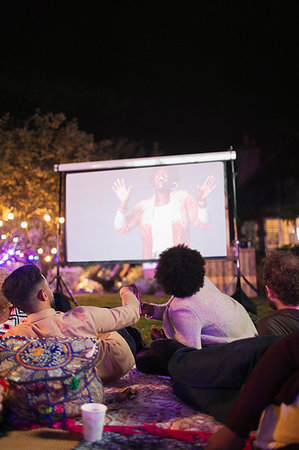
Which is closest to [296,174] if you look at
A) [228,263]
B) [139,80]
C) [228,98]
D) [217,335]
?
[228,98]

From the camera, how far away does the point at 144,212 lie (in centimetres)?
597

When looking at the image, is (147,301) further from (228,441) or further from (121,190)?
(228,441)

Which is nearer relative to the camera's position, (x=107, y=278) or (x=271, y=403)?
(x=271, y=403)

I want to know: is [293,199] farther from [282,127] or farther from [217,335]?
[217,335]

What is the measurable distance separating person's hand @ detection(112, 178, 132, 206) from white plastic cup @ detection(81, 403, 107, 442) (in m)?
4.37

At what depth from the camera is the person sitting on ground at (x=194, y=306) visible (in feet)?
7.80

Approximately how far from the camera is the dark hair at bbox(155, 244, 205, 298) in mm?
2410

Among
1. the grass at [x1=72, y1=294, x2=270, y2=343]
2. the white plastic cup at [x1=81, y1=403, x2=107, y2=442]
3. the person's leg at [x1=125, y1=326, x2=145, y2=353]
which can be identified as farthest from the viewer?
the grass at [x1=72, y1=294, x2=270, y2=343]

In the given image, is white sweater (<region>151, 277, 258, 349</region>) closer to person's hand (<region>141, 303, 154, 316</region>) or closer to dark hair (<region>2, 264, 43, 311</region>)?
person's hand (<region>141, 303, 154, 316</region>)

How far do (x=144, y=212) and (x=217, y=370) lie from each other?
4.19 m

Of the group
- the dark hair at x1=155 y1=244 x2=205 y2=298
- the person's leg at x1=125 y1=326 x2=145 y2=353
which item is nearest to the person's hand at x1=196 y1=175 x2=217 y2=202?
the person's leg at x1=125 y1=326 x2=145 y2=353

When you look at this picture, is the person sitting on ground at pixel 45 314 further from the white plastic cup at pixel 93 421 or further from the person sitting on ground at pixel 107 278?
the person sitting on ground at pixel 107 278

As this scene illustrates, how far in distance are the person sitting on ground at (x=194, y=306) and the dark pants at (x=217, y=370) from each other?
0.22m

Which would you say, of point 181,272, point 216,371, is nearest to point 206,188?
point 181,272
